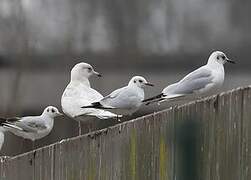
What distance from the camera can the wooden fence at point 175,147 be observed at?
4379 mm

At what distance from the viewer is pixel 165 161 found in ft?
16.6

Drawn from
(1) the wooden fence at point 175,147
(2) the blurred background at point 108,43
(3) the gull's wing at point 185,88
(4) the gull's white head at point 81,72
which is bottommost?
(1) the wooden fence at point 175,147

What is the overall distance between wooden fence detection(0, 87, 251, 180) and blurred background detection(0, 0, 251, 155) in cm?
1175

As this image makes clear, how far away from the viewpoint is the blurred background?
21.6 metres

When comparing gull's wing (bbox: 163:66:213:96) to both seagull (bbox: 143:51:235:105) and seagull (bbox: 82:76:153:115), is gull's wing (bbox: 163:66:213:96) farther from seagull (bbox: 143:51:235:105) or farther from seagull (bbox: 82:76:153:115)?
seagull (bbox: 82:76:153:115)

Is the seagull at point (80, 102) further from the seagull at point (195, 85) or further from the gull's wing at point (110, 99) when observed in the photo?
the seagull at point (195, 85)

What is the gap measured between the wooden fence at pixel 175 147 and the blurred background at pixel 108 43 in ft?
38.5

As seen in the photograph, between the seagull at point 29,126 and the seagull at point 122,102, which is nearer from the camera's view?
the seagull at point 122,102

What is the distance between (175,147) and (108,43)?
65.7 feet

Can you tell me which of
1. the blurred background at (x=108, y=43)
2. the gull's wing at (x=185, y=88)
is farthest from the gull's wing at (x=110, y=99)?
the blurred background at (x=108, y=43)

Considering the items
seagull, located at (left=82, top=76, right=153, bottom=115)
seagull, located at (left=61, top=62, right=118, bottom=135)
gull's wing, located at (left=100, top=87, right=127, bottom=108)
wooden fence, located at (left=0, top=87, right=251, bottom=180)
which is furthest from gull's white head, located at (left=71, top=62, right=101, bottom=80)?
wooden fence, located at (left=0, top=87, right=251, bottom=180)

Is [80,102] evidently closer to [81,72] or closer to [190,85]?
[81,72]

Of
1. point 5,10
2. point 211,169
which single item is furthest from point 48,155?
point 5,10

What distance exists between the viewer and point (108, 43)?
24938 millimetres
